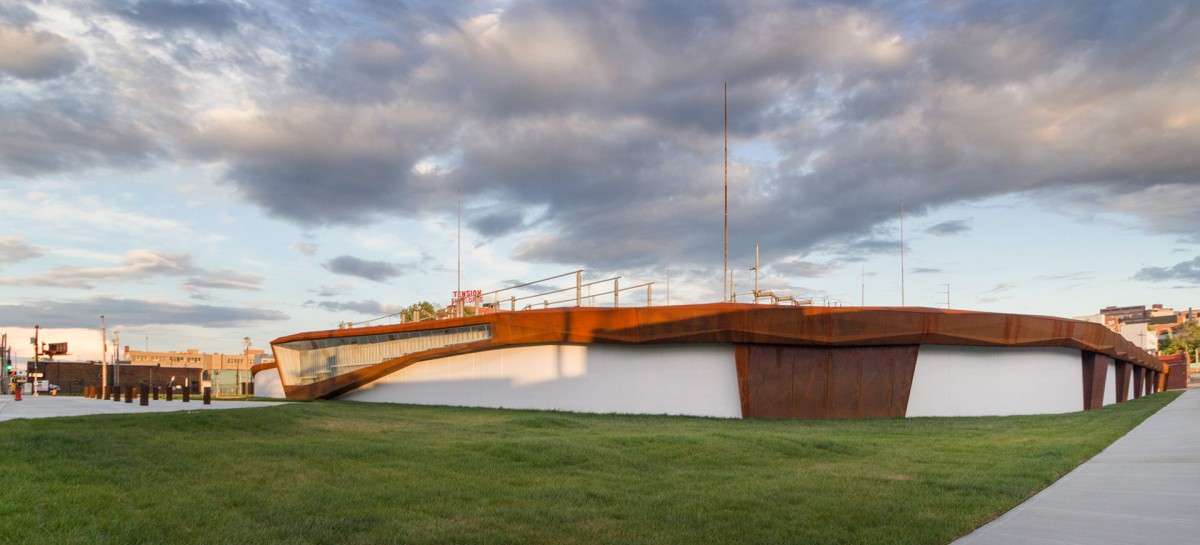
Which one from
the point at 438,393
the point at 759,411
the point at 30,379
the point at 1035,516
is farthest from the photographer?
the point at 30,379

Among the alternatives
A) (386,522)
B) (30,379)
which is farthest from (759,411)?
(30,379)

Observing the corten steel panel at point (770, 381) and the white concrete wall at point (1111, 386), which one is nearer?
the corten steel panel at point (770, 381)

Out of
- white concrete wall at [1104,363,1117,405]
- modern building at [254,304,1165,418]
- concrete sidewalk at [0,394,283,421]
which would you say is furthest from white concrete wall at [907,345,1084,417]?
concrete sidewalk at [0,394,283,421]

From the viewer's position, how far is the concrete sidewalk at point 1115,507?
8305mm

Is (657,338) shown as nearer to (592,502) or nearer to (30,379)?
(592,502)

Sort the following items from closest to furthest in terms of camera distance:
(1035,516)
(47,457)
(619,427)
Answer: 1. (1035,516)
2. (47,457)
3. (619,427)

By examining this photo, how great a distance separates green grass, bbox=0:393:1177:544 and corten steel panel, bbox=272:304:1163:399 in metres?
9.84

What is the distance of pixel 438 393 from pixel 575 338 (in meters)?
7.57

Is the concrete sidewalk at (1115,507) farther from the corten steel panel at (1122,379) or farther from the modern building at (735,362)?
the corten steel panel at (1122,379)

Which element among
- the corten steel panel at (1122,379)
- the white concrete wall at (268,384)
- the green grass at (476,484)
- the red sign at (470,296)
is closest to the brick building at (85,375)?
the white concrete wall at (268,384)

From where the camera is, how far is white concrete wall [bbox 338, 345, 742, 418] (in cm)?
3067

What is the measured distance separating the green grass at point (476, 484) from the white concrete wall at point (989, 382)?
12.8 m

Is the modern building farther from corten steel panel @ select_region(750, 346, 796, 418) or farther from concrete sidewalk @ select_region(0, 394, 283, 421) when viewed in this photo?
concrete sidewalk @ select_region(0, 394, 283, 421)

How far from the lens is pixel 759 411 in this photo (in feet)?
98.4
